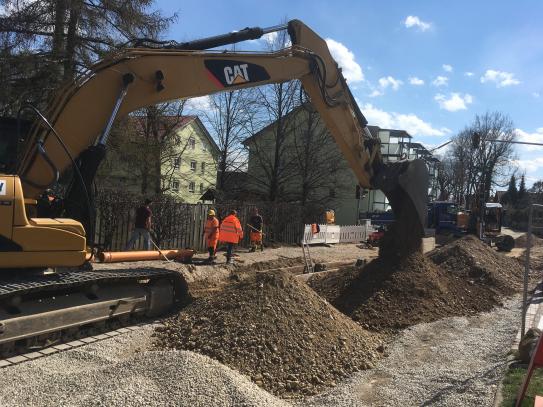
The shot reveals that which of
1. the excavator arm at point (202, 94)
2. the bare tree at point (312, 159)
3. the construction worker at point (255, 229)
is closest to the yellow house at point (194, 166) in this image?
the bare tree at point (312, 159)

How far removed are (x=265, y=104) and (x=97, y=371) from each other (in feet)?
90.7

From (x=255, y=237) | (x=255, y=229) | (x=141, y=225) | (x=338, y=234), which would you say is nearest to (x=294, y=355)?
(x=141, y=225)

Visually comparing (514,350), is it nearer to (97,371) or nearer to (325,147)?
(97,371)

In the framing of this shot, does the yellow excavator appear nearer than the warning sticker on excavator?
Yes

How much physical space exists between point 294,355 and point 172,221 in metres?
12.4

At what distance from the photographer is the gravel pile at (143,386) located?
4527 mm

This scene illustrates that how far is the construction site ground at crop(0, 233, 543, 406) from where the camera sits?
481 cm

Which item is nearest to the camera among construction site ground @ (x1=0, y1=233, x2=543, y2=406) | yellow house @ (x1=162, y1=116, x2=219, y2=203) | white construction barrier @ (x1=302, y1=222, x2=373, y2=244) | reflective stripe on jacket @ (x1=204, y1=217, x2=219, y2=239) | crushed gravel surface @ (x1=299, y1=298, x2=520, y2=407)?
construction site ground @ (x1=0, y1=233, x2=543, y2=406)

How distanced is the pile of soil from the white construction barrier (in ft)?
29.9

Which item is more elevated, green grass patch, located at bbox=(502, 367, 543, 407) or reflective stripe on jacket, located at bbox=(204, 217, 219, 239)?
reflective stripe on jacket, located at bbox=(204, 217, 219, 239)

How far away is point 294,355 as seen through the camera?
6039mm

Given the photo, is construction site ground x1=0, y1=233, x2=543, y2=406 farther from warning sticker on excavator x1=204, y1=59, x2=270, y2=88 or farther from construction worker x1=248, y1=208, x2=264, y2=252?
construction worker x1=248, y1=208, x2=264, y2=252

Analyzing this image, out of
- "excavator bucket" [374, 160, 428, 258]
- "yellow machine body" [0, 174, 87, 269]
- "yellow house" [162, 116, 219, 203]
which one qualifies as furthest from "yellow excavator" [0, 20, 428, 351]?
"yellow house" [162, 116, 219, 203]

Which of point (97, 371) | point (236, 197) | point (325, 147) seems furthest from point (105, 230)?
point (325, 147)
